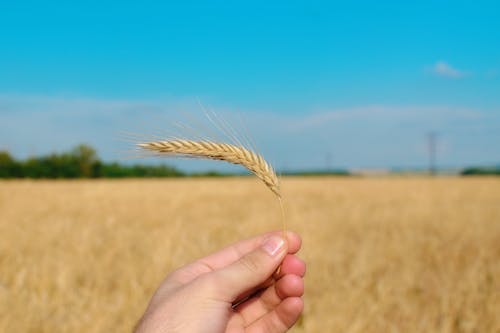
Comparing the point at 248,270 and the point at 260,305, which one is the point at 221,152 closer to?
the point at 248,270

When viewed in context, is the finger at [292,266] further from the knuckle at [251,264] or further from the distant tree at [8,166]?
the distant tree at [8,166]

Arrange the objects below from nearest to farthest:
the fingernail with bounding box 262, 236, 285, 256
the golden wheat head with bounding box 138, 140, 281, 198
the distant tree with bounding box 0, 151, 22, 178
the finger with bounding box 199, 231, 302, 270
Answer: the golden wheat head with bounding box 138, 140, 281, 198
the fingernail with bounding box 262, 236, 285, 256
the finger with bounding box 199, 231, 302, 270
the distant tree with bounding box 0, 151, 22, 178

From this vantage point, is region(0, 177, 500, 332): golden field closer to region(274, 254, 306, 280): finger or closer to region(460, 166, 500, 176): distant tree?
region(274, 254, 306, 280): finger

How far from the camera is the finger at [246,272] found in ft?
4.43

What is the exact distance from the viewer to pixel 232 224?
6.29 meters

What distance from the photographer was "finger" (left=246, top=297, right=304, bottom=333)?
159 centimetres

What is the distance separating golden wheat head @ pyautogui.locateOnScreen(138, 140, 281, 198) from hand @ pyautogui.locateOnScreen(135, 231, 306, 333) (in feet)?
0.72

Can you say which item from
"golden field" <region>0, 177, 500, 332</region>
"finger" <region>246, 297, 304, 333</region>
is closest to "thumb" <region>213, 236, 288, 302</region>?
"finger" <region>246, 297, 304, 333</region>

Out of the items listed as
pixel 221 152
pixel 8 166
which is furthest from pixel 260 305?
pixel 8 166

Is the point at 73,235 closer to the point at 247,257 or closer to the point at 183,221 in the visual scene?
the point at 183,221

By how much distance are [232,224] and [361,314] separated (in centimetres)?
363

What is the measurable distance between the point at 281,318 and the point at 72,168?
40.6m

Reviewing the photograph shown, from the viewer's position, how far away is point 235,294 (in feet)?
4.57

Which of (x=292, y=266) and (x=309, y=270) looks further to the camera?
(x=309, y=270)
